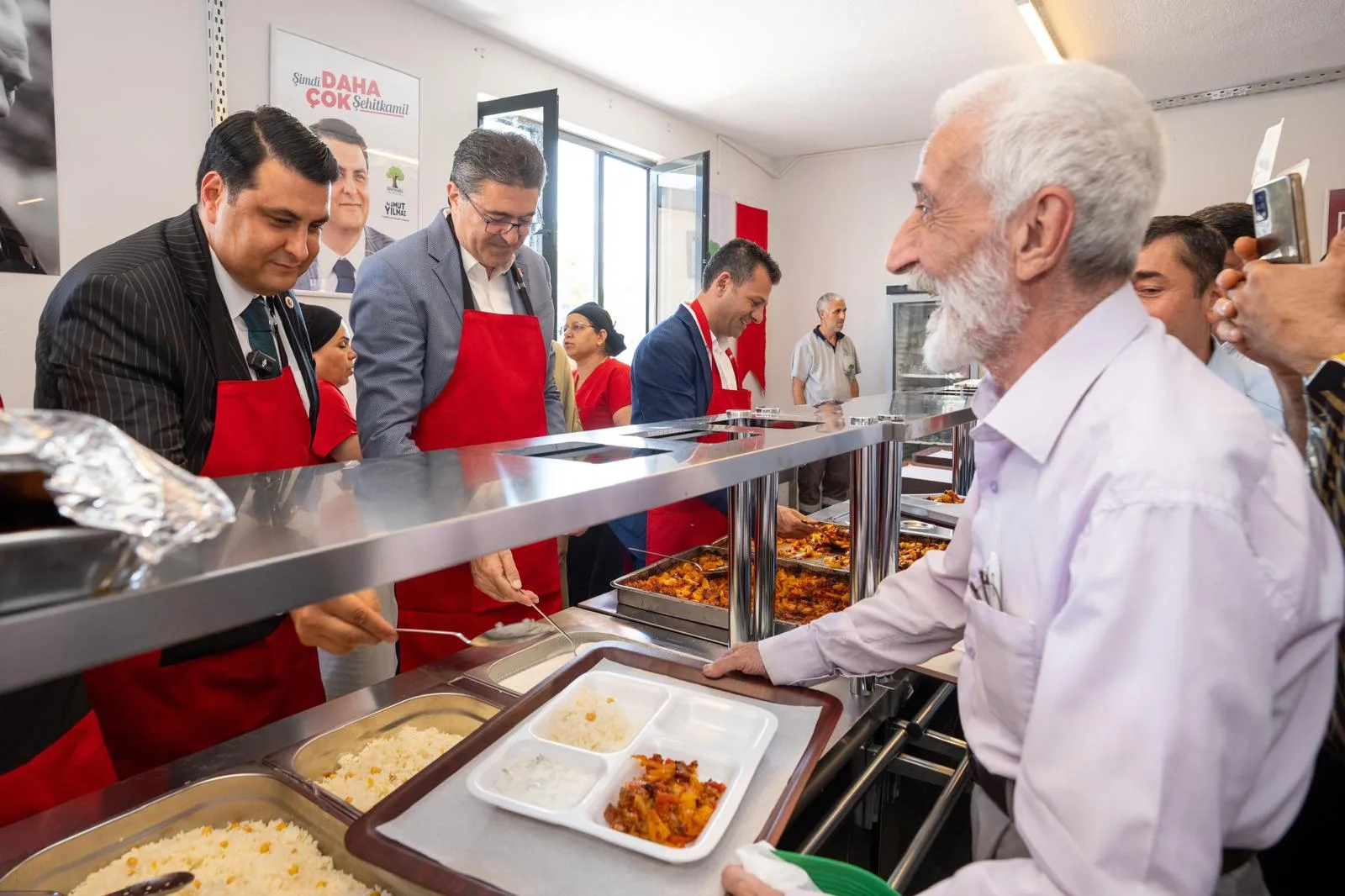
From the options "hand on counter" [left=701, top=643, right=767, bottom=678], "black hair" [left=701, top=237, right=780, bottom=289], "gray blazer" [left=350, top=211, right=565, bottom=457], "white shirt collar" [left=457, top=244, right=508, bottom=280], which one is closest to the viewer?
Result: "hand on counter" [left=701, top=643, right=767, bottom=678]

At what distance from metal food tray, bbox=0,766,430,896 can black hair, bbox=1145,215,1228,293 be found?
2.54 m

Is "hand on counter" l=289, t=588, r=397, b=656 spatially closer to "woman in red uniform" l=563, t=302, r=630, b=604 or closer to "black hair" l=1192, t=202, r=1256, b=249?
"woman in red uniform" l=563, t=302, r=630, b=604

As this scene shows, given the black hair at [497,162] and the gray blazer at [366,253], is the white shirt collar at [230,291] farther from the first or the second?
the gray blazer at [366,253]

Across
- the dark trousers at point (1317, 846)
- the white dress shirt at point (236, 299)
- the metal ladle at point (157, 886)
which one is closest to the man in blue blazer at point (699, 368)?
the white dress shirt at point (236, 299)

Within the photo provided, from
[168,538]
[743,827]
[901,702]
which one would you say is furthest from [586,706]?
[168,538]

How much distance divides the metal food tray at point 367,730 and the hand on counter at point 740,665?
1.37 ft

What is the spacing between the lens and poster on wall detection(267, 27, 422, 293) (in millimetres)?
4055

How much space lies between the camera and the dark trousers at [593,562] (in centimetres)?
394

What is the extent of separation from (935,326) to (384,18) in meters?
4.57

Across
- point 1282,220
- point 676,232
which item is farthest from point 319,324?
point 676,232

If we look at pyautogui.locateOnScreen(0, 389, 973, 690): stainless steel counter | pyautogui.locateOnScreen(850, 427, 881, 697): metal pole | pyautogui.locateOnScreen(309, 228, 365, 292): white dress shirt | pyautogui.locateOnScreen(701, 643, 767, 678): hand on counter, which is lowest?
pyautogui.locateOnScreen(701, 643, 767, 678): hand on counter

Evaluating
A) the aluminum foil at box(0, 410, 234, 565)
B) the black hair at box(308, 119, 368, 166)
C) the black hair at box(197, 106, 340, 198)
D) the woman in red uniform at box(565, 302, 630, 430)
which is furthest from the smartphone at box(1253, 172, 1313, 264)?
the black hair at box(308, 119, 368, 166)

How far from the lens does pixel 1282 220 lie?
1.39 meters

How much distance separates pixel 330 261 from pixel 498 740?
3.79 metres
